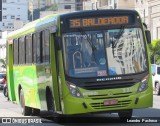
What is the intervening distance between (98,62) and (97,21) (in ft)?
3.71

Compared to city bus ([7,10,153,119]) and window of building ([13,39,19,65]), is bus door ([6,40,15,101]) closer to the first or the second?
window of building ([13,39,19,65])

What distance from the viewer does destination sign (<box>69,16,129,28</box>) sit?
14.7 metres

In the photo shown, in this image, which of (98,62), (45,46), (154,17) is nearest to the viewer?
(98,62)

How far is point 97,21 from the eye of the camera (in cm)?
1480

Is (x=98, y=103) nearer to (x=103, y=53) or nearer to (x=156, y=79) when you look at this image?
(x=103, y=53)

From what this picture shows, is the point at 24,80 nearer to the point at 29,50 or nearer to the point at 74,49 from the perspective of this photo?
the point at 29,50

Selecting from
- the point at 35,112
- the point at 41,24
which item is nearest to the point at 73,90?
the point at 41,24

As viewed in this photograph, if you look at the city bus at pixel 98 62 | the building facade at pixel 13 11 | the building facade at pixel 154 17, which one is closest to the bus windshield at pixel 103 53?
the city bus at pixel 98 62

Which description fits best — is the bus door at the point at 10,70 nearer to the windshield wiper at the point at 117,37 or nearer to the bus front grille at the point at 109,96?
the windshield wiper at the point at 117,37

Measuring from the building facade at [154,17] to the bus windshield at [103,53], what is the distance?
69.7 metres

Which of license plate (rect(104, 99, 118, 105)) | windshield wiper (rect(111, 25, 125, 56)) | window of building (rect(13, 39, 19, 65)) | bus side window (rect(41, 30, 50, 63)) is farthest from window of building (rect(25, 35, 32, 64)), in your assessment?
license plate (rect(104, 99, 118, 105))

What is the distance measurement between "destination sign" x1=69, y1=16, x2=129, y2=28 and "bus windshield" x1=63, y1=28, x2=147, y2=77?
0.20 metres

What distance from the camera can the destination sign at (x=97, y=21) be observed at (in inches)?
579

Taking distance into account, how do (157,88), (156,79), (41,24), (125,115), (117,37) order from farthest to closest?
(156,79), (157,88), (41,24), (125,115), (117,37)
